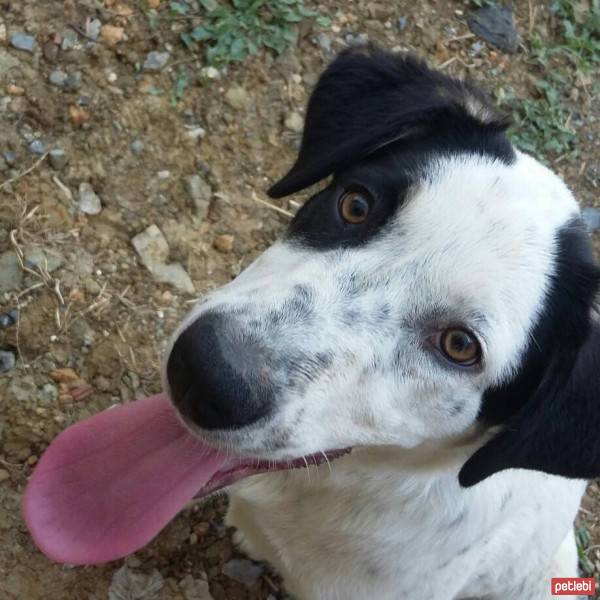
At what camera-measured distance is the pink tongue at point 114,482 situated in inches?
86.6

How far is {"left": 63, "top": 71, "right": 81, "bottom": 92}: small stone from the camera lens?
3.54 meters

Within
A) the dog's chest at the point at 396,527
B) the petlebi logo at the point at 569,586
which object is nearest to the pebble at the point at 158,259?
the dog's chest at the point at 396,527

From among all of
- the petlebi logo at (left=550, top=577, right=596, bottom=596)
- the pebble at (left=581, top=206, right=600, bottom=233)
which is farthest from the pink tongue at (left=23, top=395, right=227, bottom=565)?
the pebble at (left=581, top=206, right=600, bottom=233)

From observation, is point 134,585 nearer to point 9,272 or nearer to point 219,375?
point 9,272

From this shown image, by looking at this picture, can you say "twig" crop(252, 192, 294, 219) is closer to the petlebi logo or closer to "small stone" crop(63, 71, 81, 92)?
"small stone" crop(63, 71, 81, 92)

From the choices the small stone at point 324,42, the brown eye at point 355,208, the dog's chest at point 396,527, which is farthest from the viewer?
the small stone at point 324,42

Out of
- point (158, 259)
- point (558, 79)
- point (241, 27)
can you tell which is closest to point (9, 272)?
point (158, 259)

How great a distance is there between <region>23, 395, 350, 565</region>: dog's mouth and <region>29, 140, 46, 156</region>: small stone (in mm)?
1468

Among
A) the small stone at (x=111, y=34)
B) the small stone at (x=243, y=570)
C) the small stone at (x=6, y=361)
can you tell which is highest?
the small stone at (x=111, y=34)

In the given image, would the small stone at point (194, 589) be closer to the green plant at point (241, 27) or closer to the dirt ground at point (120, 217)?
the dirt ground at point (120, 217)

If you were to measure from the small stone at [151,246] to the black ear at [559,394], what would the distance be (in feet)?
5.93

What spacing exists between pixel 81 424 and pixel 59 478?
0.17 m

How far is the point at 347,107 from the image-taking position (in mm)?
2361

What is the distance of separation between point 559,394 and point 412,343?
0.42 m
